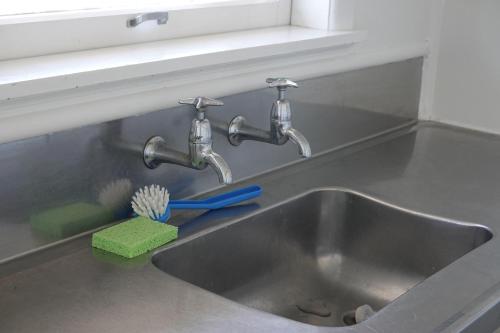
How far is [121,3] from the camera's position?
1.27 metres

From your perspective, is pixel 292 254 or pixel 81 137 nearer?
pixel 81 137

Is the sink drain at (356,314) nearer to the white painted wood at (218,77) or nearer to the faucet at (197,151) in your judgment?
the faucet at (197,151)

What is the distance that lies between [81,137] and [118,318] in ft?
0.99

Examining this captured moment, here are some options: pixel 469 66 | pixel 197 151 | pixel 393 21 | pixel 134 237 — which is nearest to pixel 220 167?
pixel 197 151

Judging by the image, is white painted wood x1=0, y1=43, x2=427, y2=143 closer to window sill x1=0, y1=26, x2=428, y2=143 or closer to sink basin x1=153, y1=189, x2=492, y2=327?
window sill x1=0, y1=26, x2=428, y2=143

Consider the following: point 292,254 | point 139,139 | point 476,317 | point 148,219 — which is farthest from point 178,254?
point 476,317

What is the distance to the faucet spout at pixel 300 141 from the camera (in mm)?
1204

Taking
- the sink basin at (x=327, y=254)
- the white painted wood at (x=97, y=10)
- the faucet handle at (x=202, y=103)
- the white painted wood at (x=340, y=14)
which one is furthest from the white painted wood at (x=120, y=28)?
the sink basin at (x=327, y=254)

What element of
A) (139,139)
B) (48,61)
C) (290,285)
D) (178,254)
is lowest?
(290,285)

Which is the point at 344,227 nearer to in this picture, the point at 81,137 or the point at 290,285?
the point at 290,285

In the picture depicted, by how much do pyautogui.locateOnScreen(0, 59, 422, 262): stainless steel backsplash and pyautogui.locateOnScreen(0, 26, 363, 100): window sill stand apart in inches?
3.0

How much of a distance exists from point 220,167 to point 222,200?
0.15 m

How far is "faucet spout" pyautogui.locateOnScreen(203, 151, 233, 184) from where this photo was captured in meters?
1.08

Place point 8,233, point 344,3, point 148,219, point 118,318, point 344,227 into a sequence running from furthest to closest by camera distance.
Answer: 1. point 344,3
2. point 344,227
3. point 148,219
4. point 8,233
5. point 118,318
